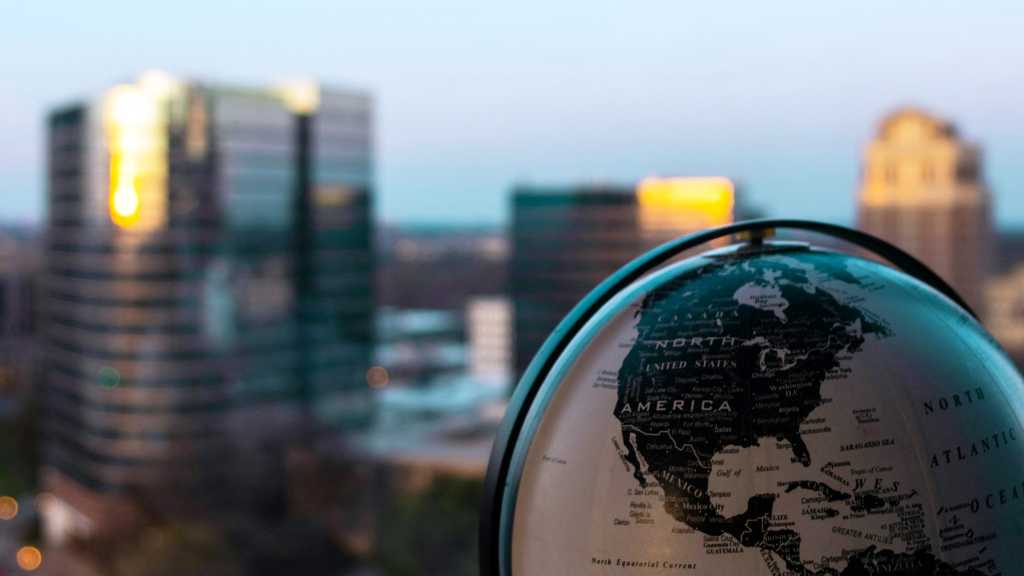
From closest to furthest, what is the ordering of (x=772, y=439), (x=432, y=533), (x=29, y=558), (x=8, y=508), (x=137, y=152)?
(x=772, y=439)
(x=432, y=533)
(x=29, y=558)
(x=137, y=152)
(x=8, y=508)

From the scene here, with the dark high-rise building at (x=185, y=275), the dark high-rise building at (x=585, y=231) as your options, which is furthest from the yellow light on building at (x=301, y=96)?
the dark high-rise building at (x=585, y=231)

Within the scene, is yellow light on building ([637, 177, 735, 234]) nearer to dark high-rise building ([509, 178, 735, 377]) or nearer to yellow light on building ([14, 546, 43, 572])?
dark high-rise building ([509, 178, 735, 377])

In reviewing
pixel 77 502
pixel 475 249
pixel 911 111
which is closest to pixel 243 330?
pixel 77 502

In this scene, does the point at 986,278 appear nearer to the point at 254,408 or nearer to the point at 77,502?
the point at 254,408

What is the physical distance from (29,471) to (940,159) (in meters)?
31.1

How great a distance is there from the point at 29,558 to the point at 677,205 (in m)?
18.6

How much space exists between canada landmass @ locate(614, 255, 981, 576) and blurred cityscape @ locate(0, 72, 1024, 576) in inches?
964

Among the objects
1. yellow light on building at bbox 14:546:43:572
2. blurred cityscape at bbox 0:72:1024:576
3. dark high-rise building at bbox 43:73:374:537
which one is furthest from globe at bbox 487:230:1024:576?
dark high-rise building at bbox 43:73:374:537

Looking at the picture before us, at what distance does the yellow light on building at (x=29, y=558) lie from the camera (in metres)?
31.6

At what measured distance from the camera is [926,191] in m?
42.2

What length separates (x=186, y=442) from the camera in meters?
33.9

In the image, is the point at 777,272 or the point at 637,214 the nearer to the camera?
the point at 777,272

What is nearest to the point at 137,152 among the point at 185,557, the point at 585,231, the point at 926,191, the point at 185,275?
the point at 185,275

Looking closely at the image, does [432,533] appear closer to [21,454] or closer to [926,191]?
[21,454]
